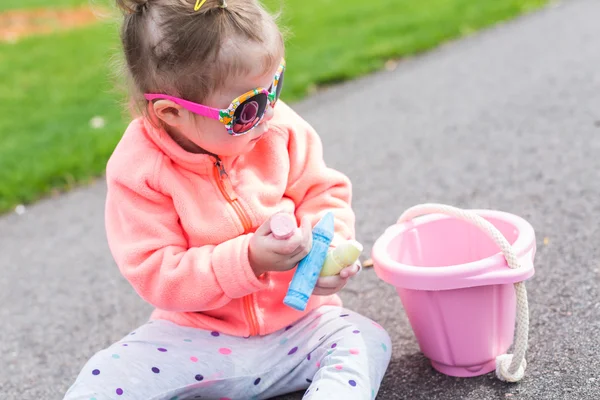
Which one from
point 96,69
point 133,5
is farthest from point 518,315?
point 96,69

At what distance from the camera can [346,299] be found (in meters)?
2.41

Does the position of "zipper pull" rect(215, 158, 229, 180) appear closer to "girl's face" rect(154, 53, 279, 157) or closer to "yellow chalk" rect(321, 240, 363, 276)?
"girl's face" rect(154, 53, 279, 157)

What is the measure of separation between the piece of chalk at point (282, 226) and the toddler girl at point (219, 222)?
2 centimetres

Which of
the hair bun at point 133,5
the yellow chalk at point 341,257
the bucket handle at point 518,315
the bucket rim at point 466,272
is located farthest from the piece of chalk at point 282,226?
the hair bun at point 133,5

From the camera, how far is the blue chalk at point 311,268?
5.67 feet

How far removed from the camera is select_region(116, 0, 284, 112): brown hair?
1.71m

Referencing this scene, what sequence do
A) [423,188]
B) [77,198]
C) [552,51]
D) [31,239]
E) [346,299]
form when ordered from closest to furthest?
1. [346,299]
2. [423,188]
3. [31,239]
4. [77,198]
5. [552,51]

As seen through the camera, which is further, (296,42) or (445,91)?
(296,42)

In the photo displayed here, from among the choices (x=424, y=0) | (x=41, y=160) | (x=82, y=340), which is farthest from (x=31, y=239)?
(x=424, y=0)

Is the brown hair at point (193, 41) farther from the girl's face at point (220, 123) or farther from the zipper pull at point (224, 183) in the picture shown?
the zipper pull at point (224, 183)

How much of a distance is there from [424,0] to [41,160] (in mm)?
4008

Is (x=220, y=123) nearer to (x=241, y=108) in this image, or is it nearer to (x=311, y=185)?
(x=241, y=108)

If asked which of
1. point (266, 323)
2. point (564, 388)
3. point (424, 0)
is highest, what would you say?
point (266, 323)

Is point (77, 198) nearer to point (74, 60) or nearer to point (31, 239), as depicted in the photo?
point (31, 239)
